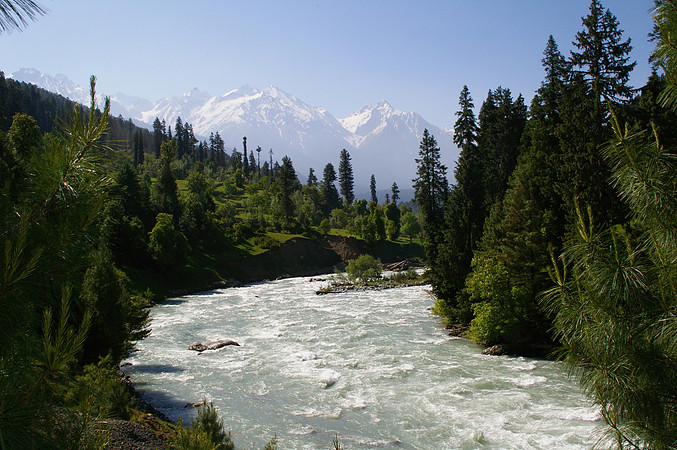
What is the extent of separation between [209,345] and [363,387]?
11723mm

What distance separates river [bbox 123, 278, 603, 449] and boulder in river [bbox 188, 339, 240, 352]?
0.81 metres

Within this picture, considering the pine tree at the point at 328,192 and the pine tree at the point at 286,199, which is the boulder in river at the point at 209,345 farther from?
the pine tree at the point at 328,192

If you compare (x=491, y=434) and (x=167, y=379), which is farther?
(x=167, y=379)

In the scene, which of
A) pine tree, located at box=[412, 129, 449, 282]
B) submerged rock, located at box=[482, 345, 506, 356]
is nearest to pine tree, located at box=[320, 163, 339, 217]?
Answer: pine tree, located at box=[412, 129, 449, 282]

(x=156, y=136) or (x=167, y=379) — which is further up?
(x=156, y=136)

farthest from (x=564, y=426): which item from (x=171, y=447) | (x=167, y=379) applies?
(x=167, y=379)

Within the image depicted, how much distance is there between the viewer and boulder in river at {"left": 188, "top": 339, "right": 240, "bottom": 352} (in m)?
26.4

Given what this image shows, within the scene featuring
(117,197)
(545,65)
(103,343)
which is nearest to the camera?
(117,197)

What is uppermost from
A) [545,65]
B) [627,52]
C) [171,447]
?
[545,65]

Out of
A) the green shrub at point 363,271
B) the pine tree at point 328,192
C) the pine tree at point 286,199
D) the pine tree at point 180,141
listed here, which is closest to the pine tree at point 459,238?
the green shrub at point 363,271

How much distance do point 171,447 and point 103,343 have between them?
8.58m

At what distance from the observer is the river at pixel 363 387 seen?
48.0ft

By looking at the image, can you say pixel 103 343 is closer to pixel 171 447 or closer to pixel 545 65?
pixel 171 447

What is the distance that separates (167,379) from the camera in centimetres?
2073
